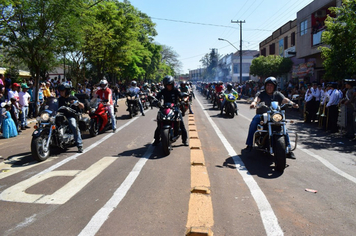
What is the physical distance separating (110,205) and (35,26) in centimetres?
1146

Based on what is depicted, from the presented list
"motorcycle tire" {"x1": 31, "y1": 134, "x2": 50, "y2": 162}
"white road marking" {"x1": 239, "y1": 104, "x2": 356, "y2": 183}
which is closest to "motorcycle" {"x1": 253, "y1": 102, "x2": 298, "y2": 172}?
"white road marking" {"x1": 239, "y1": 104, "x2": 356, "y2": 183}

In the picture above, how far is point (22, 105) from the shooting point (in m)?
13.1

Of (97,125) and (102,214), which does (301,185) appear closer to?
(102,214)

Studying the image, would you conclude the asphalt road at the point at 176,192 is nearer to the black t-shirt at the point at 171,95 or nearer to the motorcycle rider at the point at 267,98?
the motorcycle rider at the point at 267,98

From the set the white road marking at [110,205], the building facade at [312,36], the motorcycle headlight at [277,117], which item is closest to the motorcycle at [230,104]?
the motorcycle headlight at [277,117]

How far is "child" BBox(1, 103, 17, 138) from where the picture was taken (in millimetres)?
10984

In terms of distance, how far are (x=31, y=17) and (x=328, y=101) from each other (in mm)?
12348

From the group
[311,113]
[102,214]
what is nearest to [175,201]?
[102,214]

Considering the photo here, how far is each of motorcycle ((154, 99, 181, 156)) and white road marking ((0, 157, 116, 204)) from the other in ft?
4.72

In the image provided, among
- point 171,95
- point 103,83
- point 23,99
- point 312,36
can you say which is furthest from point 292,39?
point 171,95

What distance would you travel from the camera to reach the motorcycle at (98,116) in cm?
1070

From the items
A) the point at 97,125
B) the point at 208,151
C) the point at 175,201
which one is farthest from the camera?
the point at 97,125

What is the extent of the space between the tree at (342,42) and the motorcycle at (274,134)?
693 centimetres

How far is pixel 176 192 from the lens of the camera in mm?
5082
